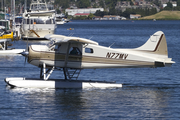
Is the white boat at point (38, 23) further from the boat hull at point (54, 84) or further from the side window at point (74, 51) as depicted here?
the side window at point (74, 51)

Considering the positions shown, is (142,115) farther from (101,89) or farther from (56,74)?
(56,74)

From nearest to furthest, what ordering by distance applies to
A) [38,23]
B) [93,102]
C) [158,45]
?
[93,102]
[158,45]
[38,23]

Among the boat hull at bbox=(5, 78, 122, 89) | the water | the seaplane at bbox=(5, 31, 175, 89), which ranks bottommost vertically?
the water

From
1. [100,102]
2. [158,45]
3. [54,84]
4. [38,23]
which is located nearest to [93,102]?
[100,102]

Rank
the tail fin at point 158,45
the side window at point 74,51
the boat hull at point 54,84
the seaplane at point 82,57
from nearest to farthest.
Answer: the seaplane at point 82,57, the side window at point 74,51, the boat hull at point 54,84, the tail fin at point 158,45

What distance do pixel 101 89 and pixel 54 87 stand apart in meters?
2.24

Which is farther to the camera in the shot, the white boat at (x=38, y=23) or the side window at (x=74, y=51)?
the white boat at (x=38, y=23)

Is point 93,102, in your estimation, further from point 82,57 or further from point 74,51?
point 74,51

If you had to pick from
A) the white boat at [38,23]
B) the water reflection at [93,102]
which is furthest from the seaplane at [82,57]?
the white boat at [38,23]

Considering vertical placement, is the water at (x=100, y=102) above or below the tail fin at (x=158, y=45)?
below

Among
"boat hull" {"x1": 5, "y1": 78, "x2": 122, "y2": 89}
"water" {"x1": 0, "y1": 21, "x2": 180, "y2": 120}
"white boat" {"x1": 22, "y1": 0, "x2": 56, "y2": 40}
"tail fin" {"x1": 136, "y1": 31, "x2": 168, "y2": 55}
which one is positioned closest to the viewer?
"water" {"x1": 0, "y1": 21, "x2": 180, "y2": 120}

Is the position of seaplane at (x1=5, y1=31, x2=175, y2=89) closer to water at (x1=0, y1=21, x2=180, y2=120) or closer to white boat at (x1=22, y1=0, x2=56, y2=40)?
water at (x1=0, y1=21, x2=180, y2=120)

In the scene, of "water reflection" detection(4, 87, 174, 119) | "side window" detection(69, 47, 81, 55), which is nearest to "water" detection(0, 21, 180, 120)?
"water reflection" detection(4, 87, 174, 119)

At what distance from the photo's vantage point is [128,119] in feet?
46.0
